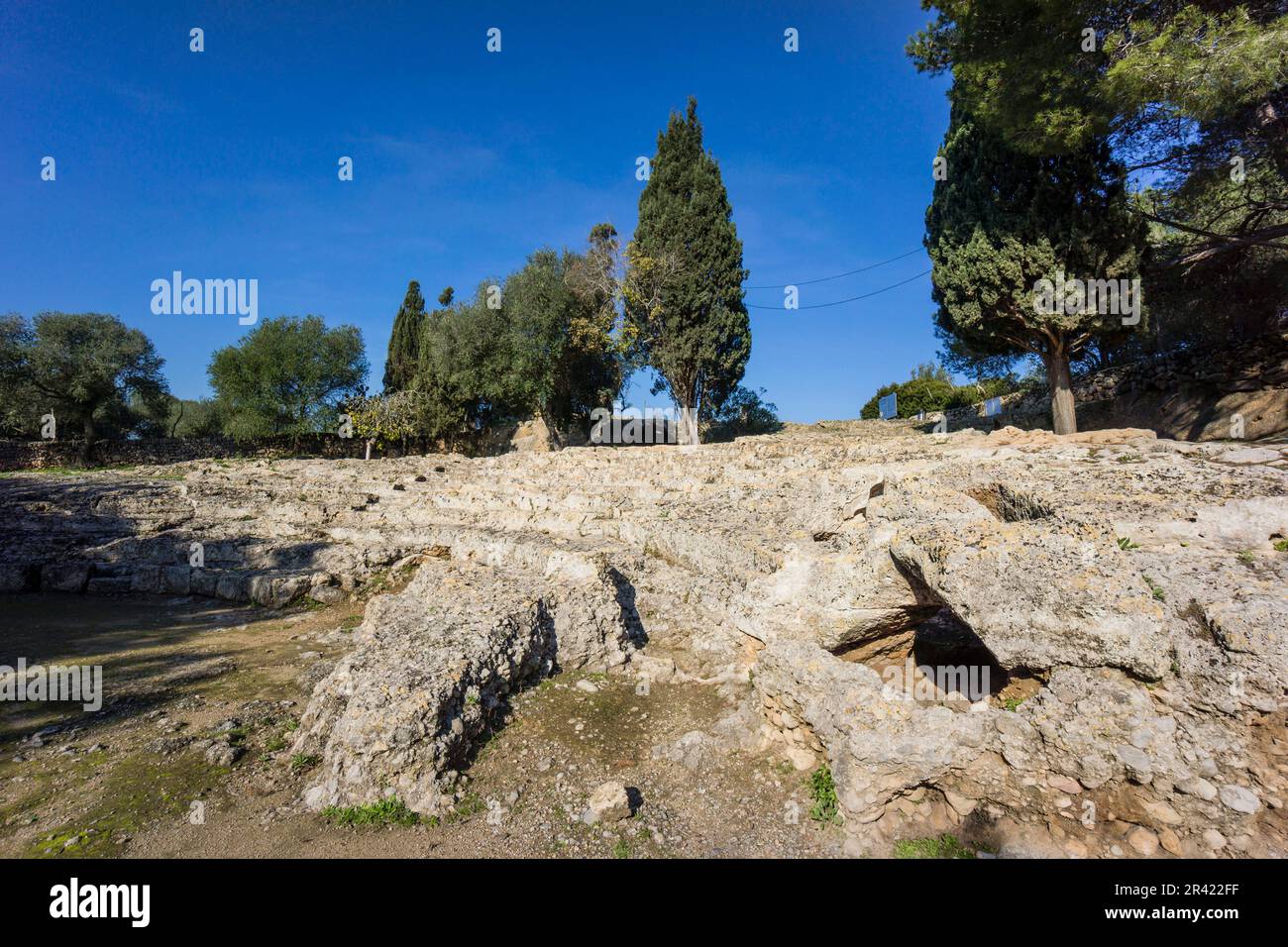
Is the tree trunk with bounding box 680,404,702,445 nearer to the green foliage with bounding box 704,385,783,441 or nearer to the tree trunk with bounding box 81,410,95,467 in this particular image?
the green foliage with bounding box 704,385,783,441

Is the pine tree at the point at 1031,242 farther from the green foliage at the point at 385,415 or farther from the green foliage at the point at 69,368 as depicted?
the green foliage at the point at 69,368

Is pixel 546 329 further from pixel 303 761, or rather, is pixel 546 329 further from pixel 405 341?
pixel 303 761

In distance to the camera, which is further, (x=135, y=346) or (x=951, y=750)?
(x=135, y=346)

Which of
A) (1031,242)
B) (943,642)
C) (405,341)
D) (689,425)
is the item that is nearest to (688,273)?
(689,425)

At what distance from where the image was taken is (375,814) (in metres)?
4.78

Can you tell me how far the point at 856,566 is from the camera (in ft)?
19.4

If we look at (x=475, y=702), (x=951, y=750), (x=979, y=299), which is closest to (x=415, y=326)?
(x=979, y=299)

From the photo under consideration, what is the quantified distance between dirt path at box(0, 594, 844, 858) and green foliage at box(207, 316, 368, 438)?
3041cm

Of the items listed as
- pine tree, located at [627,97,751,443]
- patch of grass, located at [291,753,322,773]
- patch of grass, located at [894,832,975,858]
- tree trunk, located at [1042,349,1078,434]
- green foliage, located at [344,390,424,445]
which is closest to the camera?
patch of grass, located at [894,832,975,858]

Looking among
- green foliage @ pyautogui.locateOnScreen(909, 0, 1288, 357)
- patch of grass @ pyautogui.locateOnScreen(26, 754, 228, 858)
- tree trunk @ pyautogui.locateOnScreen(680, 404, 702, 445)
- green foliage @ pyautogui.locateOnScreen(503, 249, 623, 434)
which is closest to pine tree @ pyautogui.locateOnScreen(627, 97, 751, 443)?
tree trunk @ pyautogui.locateOnScreen(680, 404, 702, 445)

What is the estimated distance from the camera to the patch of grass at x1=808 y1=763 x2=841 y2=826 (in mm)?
4637

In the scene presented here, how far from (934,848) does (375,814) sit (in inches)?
171
